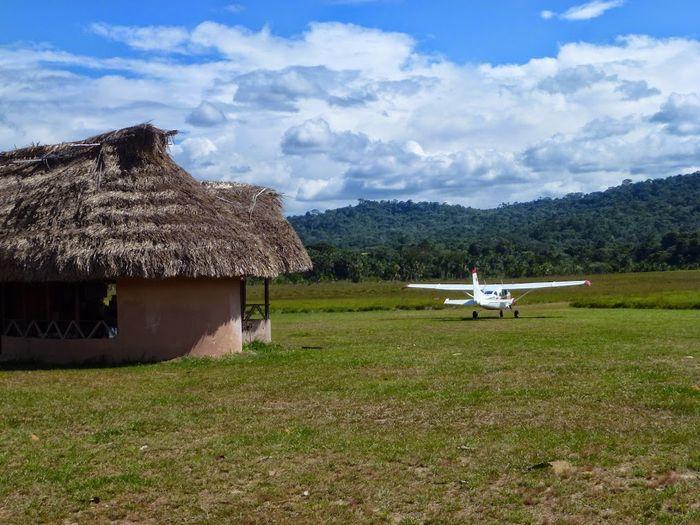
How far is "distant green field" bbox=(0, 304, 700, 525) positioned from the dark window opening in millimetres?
1817

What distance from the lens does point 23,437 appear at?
31.5 ft

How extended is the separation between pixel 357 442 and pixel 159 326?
8.84 metres

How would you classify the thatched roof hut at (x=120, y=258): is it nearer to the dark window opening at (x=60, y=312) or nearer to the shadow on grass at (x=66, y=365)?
the dark window opening at (x=60, y=312)

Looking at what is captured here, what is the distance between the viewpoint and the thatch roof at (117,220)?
15961 millimetres

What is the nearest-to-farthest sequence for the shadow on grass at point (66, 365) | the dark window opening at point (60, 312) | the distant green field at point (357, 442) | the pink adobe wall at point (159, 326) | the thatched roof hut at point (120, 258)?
the distant green field at point (357, 442), the thatched roof hut at point (120, 258), the shadow on grass at point (66, 365), the pink adobe wall at point (159, 326), the dark window opening at point (60, 312)

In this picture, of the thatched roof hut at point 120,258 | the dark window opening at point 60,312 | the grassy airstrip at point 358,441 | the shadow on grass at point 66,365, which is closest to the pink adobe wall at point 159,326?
the thatched roof hut at point 120,258

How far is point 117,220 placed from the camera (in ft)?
54.3

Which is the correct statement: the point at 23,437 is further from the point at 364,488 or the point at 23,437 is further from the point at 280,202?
the point at 280,202

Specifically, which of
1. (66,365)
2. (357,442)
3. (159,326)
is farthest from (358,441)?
(66,365)

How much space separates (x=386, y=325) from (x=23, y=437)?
69.2 ft

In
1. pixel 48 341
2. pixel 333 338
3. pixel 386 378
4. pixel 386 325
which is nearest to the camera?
pixel 386 378

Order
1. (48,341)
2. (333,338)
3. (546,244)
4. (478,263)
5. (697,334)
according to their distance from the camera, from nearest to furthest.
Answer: (48,341) < (697,334) < (333,338) < (478,263) < (546,244)

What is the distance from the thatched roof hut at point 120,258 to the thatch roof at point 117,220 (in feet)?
0.09

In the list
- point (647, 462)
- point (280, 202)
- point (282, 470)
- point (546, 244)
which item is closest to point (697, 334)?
point (280, 202)
